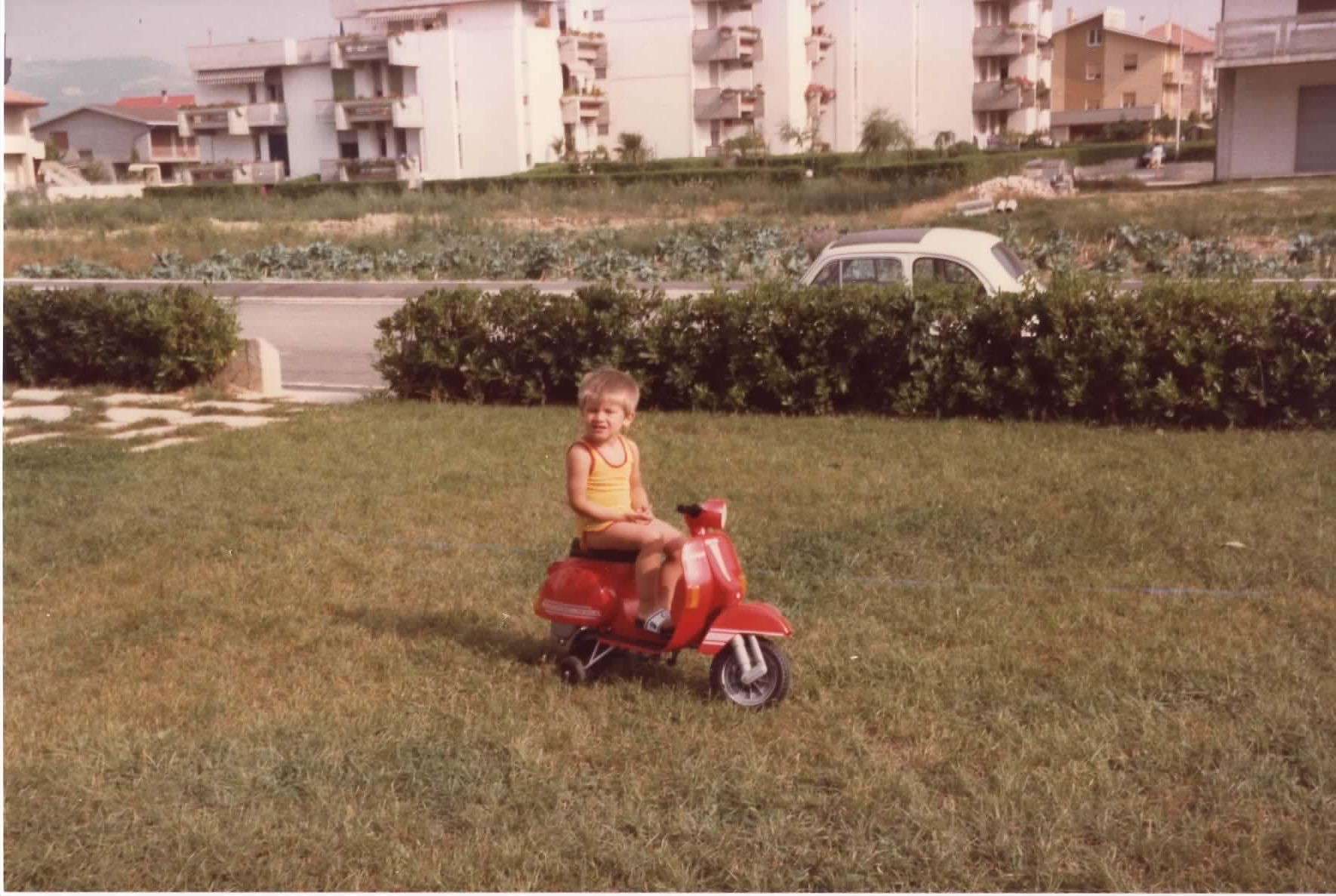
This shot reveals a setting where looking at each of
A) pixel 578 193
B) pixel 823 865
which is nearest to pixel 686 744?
pixel 823 865

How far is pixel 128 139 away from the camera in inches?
2468

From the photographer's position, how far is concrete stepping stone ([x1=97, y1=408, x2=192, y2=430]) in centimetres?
1072

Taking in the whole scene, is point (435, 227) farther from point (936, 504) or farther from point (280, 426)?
point (936, 504)

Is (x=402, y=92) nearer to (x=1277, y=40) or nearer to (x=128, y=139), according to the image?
(x=128, y=139)

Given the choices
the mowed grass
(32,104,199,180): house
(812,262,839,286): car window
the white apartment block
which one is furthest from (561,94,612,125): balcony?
the mowed grass

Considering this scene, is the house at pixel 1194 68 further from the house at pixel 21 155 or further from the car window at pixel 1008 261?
the car window at pixel 1008 261

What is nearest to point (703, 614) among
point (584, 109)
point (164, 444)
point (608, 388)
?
point (608, 388)

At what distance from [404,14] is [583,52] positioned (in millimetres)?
7938

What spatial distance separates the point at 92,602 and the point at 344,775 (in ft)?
8.16

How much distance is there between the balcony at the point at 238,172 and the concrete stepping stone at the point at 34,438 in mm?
49876

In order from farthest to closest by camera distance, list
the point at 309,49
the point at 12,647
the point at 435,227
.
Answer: the point at 309,49
the point at 435,227
the point at 12,647

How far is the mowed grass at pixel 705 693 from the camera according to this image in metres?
3.71

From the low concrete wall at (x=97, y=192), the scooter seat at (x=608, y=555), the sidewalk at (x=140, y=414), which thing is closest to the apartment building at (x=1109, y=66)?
the low concrete wall at (x=97, y=192)

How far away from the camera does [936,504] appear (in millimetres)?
7293
